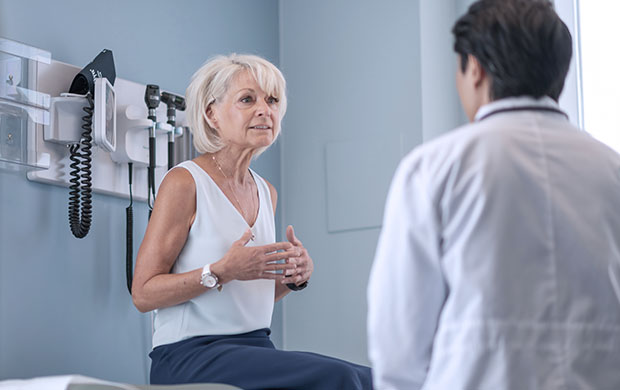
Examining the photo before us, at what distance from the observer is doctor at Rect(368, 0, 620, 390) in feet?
3.81

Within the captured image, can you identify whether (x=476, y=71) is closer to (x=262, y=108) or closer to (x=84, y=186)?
(x=262, y=108)

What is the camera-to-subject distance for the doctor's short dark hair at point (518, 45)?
4.10ft

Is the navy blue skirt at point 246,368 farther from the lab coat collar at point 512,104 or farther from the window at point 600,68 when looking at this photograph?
the window at point 600,68

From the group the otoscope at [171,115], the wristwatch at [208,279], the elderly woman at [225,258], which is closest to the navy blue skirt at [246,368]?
the elderly woman at [225,258]

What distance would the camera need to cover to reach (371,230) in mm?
2996

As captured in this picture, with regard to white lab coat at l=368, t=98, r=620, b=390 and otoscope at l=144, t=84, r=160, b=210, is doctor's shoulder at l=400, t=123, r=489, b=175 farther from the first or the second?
otoscope at l=144, t=84, r=160, b=210

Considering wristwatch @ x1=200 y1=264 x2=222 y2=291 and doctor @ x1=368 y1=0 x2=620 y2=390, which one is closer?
doctor @ x1=368 y1=0 x2=620 y2=390

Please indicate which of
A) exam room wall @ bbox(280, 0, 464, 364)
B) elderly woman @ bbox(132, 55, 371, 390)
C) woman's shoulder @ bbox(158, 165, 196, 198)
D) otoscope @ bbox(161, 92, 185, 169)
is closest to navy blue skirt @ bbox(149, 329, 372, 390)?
elderly woman @ bbox(132, 55, 371, 390)

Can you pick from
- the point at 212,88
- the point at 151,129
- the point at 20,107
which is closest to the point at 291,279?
the point at 212,88

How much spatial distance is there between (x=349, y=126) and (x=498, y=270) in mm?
1962

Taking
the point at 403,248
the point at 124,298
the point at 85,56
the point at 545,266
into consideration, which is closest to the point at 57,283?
the point at 124,298

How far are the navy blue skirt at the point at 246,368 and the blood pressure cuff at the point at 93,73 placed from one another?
2.41 ft

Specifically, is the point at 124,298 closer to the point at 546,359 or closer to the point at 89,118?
the point at 89,118

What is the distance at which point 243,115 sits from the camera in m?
2.25
